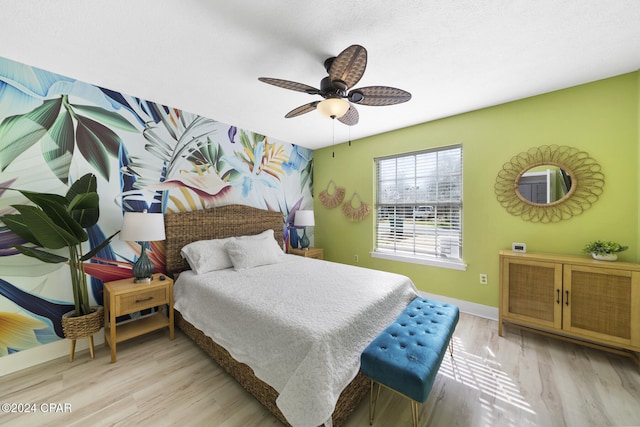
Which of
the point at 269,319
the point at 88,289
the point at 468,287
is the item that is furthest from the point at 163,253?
the point at 468,287

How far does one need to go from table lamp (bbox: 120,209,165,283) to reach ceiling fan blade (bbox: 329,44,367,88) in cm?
208

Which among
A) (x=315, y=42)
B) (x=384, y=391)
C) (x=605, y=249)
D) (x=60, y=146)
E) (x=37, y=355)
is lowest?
(x=384, y=391)

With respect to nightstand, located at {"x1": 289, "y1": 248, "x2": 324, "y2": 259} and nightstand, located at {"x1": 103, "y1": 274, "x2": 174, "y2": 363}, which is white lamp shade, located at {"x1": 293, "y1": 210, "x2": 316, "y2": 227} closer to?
nightstand, located at {"x1": 289, "y1": 248, "x2": 324, "y2": 259}

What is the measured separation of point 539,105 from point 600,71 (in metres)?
0.45

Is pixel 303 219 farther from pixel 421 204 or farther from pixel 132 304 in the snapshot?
pixel 132 304

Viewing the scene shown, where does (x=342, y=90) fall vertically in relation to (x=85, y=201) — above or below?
above

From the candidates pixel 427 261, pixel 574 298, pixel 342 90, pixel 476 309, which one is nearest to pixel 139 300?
pixel 342 90

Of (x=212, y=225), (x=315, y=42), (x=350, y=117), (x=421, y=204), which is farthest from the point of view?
(x=421, y=204)

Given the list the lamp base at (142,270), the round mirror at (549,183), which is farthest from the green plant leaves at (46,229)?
the round mirror at (549,183)

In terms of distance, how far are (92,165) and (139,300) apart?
4.59 ft

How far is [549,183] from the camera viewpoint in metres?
2.39

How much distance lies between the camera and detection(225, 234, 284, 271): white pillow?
266cm

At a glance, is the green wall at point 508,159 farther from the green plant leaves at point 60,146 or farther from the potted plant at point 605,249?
the green plant leaves at point 60,146

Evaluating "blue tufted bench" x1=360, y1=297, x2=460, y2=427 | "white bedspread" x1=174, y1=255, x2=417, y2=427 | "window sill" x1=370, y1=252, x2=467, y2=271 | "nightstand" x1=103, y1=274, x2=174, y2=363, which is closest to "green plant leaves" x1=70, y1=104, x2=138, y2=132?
"nightstand" x1=103, y1=274, x2=174, y2=363
